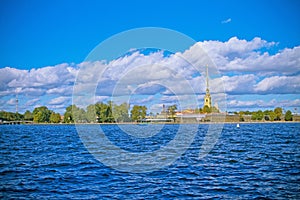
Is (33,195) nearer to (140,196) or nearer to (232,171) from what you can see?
(140,196)

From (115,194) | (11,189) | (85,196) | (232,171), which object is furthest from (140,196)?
(232,171)

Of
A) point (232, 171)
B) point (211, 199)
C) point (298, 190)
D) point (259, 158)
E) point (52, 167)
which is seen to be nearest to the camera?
point (211, 199)

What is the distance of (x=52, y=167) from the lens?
101 ft

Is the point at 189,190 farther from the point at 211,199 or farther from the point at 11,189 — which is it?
the point at 11,189

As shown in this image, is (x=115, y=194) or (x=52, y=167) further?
(x=52, y=167)

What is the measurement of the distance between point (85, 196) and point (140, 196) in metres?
2.96

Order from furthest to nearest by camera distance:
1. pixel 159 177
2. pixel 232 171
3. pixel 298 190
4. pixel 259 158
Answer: pixel 259 158, pixel 232 171, pixel 159 177, pixel 298 190

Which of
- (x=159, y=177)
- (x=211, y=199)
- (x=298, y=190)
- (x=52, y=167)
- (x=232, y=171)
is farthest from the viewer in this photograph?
(x=52, y=167)

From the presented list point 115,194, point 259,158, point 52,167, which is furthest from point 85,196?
point 259,158

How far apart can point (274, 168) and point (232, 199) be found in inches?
455

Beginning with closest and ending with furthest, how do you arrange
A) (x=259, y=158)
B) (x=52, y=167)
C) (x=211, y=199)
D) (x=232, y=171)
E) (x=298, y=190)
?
1. (x=211, y=199)
2. (x=298, y=190)
3. (x=232, y=171)
4. (x=52, y=167)
5. (x=259, y=158)

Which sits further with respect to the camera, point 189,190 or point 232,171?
point 232,171

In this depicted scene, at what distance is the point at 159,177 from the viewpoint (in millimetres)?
25844

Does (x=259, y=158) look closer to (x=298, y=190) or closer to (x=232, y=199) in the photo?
(x=298, y=190)
